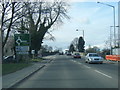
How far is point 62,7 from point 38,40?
32.7 ft

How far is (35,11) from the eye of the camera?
3844 cm

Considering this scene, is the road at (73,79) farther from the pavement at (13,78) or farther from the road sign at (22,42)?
the road sign at (22,42)

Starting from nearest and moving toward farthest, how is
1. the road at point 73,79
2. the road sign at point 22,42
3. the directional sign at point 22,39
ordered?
1. the road at point 73,79
2. the road sign at point 22,42
3. the directional sign at point 22,39

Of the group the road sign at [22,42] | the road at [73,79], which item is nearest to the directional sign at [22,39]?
the road sign at [22,42]

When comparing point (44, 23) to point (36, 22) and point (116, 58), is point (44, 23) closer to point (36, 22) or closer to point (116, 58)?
point (36, 22)

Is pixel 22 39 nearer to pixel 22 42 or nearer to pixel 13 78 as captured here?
pixel 22 42

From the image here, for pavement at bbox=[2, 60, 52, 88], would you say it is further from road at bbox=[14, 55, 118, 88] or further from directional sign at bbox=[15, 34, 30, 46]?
directional sign at bbox=[15, 34, 30, 46]

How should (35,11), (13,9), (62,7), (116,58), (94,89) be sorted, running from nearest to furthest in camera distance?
1. (94,89)
2. (13,9)
3. (35,11)
4. (116,58)
5. (62,7)

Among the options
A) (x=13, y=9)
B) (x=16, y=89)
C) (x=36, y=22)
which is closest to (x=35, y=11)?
(x=13, y=9)

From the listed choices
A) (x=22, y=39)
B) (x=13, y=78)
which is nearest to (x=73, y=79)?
(x=13, y=78)

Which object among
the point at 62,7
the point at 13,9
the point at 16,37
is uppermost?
the point at 62,7

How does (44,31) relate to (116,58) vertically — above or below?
above

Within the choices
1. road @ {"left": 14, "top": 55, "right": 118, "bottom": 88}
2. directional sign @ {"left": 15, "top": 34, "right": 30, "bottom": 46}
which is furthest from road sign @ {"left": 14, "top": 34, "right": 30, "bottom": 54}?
road @ {"left": 14, "top": 55, "right": 118, "bottom": 88}

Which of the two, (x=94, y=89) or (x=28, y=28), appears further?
(x=28, y=28)
